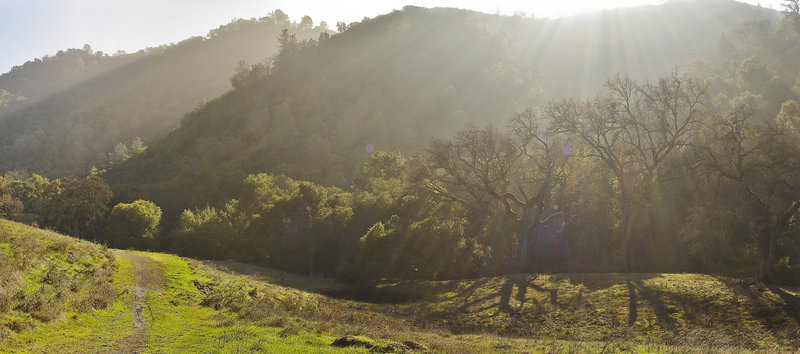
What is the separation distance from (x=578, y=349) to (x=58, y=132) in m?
220

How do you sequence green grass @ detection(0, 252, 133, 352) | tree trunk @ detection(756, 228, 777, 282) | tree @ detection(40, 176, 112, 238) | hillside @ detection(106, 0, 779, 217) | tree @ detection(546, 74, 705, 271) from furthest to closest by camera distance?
hillside @ detection(106, 0, 779, 217)
tree @ detection(40, 176, 112, 238)
tree @ detection(546, 74, 705, 271)
tree trunk @ detection(756, 228, 777, 282)
green grass @ detection(0, 252, 133, 352)

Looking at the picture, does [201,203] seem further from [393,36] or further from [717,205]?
[393,36]

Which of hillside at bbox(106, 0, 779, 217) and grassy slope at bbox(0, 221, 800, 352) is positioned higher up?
hillside at bbox(106, 0, 779, 217)

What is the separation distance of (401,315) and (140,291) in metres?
17.0

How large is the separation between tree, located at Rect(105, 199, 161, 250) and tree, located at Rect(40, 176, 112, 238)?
8.89ft

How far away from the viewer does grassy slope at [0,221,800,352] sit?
1694 cm

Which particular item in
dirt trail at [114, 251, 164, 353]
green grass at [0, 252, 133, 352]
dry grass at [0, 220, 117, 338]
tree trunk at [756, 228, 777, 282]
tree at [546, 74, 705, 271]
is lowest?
tree trunk at [756, 228, 777, 282]

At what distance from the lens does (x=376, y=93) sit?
138875 millimetres

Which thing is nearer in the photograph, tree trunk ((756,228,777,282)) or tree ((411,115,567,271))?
tree trunk ((756,228,777,282))

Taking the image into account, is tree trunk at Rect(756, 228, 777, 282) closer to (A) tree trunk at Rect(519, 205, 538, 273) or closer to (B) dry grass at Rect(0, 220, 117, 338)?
(A) tree trunk at Rect(519, 205, 538, 273)

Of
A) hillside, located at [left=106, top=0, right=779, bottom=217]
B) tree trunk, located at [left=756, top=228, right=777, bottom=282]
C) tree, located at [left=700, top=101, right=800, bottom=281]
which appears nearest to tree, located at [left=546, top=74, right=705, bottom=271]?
tree, located at [left=700, top=101, right=800, bottom=281]

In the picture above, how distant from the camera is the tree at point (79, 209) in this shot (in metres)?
68.3

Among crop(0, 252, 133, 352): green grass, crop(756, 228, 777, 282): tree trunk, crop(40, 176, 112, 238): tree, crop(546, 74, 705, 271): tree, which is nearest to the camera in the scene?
crop(0, 252, 133, 352): green grass

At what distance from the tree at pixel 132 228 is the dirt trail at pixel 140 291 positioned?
1642 inches
